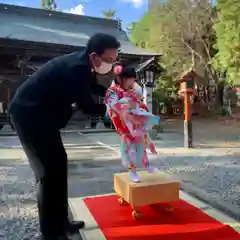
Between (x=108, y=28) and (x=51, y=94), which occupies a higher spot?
(x=108, y=28)

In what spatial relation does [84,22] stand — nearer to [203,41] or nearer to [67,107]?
[203,41]

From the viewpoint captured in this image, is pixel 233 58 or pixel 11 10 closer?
pixel 233 58

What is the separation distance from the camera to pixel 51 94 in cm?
183

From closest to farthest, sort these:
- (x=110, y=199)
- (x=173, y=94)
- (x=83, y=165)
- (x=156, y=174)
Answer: (x=156, y=174) < (x=110, y=199) < (x=83, y=165) < (x=173, y=94)

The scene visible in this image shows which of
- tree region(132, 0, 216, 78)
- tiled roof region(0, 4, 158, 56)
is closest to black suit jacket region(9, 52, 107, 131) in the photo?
tiled roof region(0, 4, 158, 56)

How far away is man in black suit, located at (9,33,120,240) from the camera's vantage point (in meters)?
1.81

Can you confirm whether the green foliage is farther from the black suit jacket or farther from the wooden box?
the black suit jacket

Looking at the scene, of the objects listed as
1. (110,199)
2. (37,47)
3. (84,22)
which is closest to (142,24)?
(84,22)

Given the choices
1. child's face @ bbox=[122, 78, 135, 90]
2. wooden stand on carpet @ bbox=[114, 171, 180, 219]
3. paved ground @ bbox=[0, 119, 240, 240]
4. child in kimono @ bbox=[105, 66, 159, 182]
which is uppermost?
child's face @ bbox=[122, 78, 135, 90]

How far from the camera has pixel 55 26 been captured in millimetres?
13617

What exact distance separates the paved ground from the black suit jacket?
104 centimetres

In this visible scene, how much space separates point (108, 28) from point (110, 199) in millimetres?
13436

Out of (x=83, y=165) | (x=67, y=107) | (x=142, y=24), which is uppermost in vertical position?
(x=142, y=24)

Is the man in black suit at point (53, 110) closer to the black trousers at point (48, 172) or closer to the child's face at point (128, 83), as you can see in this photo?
the black trousers at point (48, 172)
